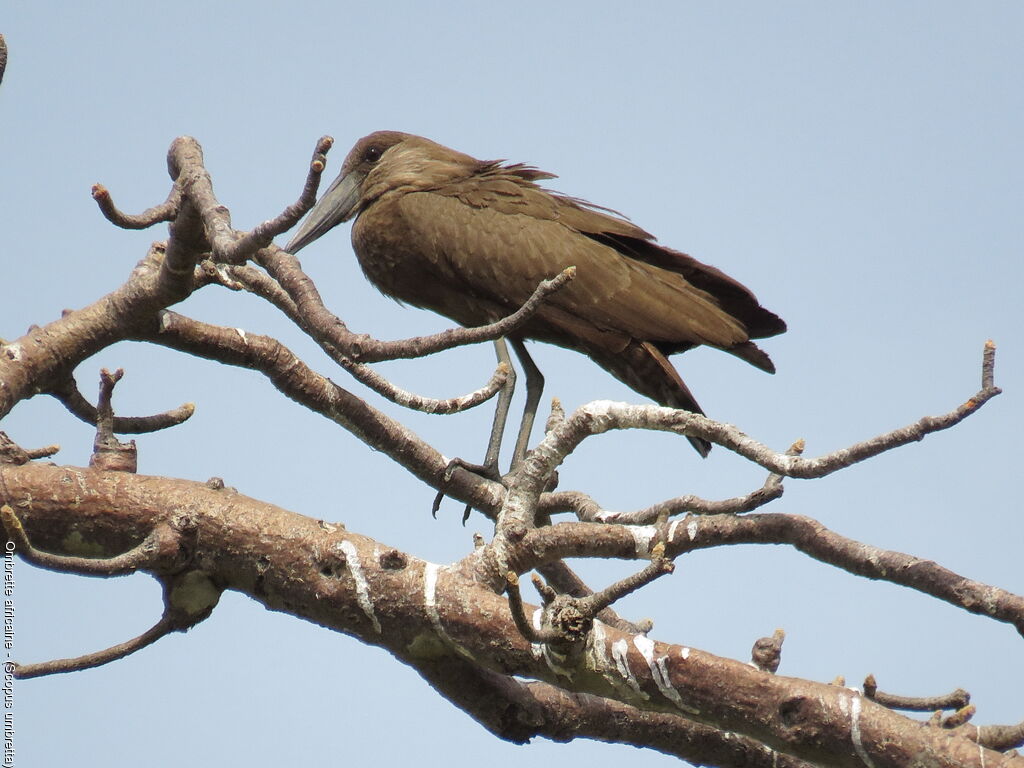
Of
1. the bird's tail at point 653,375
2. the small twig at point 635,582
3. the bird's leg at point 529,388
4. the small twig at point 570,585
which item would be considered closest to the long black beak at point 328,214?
the bird's leg at point 529,388

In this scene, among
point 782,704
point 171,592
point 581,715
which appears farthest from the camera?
point 581,715

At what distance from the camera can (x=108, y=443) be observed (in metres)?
2.96

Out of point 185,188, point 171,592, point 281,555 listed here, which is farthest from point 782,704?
point 185,188

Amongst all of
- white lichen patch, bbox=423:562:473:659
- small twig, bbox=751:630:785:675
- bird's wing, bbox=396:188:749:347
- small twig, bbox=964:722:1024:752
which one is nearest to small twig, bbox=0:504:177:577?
white lichen patch, bbox=423:562:473:659

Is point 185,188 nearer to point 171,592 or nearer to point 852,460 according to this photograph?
point 171,592

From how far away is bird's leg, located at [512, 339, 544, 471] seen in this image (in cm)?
498

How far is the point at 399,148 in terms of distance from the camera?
6.00 metres

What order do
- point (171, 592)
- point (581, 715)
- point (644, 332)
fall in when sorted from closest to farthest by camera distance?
point (171, 592) < point (581, 715) < point (644, 332)

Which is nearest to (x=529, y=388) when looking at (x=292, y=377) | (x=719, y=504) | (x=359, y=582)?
(x=292, y=377)

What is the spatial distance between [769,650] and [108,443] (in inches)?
69.6

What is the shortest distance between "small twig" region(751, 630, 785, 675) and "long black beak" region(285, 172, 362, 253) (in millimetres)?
3641

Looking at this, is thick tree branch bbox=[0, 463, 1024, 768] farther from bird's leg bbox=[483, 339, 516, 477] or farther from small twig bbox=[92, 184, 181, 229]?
bird's leg bbox=[483, 339, 516, 477]

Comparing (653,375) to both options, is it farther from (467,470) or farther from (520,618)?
(520,618)

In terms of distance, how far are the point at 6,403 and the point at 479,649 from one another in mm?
1450
